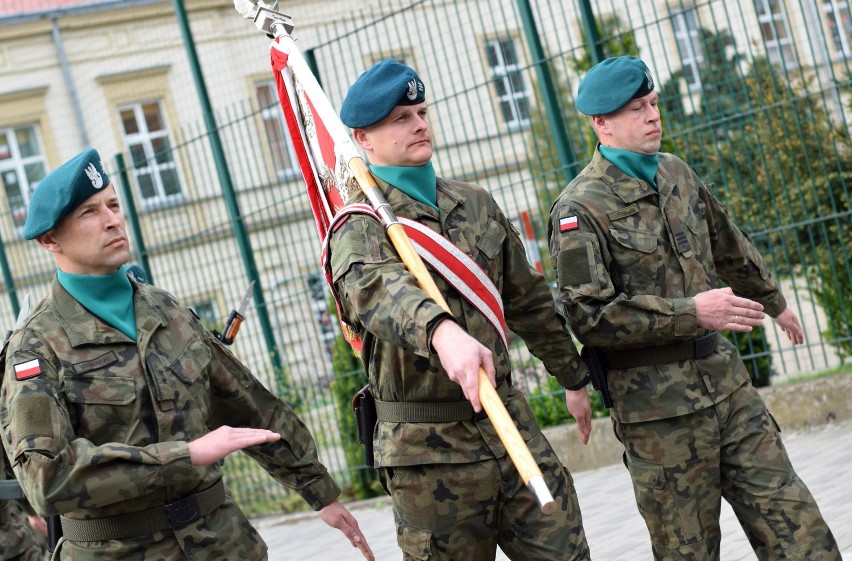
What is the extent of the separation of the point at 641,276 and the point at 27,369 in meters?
2.13

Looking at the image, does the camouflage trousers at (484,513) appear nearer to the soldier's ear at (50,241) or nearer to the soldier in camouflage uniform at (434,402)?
the soldier in camouflage uniform at (434,402)

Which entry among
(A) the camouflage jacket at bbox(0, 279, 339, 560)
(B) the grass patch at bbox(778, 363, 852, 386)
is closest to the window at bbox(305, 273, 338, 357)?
(B) the grass patch at bbox(778, 363, 852, 386)

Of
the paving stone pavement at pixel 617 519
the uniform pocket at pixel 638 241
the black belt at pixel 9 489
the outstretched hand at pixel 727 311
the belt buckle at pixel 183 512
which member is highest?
the uniform pocket at pixel 638 241

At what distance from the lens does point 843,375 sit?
323 inches

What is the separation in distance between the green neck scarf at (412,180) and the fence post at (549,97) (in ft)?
14.5

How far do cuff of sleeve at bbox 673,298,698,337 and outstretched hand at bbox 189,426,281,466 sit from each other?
149cm

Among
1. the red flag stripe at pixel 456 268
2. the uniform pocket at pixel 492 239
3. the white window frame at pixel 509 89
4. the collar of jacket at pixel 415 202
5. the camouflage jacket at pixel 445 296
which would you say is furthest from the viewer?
the white window frame at pixel 509 89

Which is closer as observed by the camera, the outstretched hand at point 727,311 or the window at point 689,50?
the outstretched hand at point 727,311

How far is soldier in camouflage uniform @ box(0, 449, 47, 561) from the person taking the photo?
562 centimetres

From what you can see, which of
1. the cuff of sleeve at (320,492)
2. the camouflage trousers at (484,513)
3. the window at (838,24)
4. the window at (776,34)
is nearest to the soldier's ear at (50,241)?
the cuff of sleeve at (320,492)

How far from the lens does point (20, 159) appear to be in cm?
2283

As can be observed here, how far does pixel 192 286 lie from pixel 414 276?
773 centimetres

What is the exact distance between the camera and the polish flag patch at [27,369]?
12.2 feet

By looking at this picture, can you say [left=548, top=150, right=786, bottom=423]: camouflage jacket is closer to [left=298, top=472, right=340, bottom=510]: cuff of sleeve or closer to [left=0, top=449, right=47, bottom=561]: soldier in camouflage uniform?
[left=298, top=472, right=340, bottom=510]: cuff of sleeve
